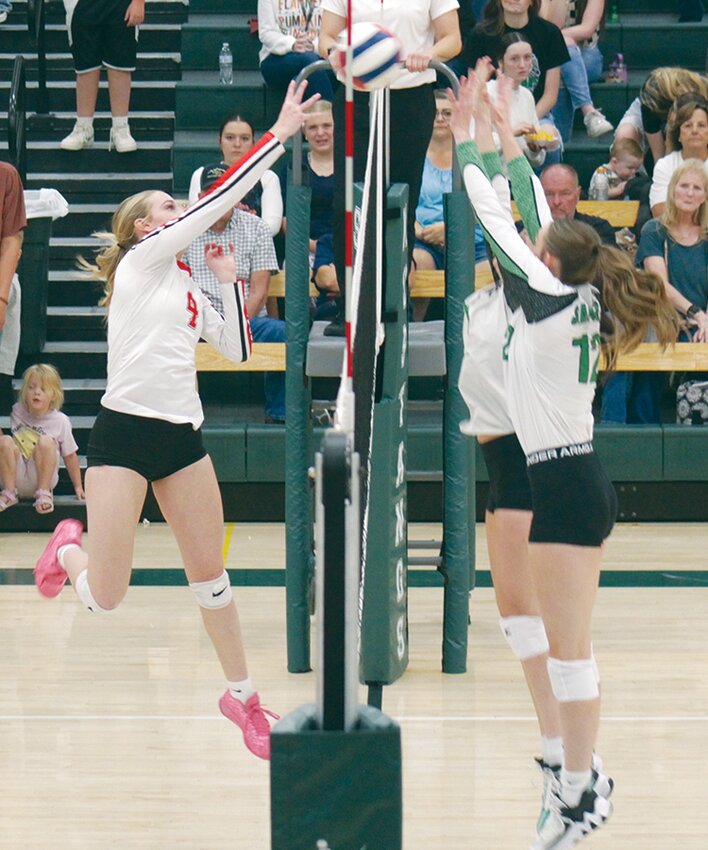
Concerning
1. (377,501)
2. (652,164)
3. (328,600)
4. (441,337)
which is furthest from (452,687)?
(652,164)

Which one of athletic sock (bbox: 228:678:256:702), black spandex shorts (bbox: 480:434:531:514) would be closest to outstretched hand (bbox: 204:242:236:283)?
black spandex shorts (bbox: 480:434:531:514)

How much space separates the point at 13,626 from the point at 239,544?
5.62 ft

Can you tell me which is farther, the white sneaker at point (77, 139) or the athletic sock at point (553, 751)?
the white sneaker at point (77, 139)

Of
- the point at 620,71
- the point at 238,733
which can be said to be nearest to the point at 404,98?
the point at 238,733

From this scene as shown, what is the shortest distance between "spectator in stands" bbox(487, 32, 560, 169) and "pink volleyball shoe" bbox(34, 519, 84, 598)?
4.68m

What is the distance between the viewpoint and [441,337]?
19.7ft

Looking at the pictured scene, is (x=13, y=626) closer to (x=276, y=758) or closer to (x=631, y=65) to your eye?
(x=276, y=758)

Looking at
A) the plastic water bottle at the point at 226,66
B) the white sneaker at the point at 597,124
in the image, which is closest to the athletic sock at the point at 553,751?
the white sneaker at the point at 597,124

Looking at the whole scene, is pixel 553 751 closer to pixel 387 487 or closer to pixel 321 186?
pixel 387 487

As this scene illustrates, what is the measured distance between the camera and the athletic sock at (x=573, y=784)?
392 centimetres

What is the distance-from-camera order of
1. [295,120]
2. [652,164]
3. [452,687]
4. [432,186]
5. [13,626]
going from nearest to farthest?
[295,120] < [452,687] < [13,626] < [432,186] < [652,164]

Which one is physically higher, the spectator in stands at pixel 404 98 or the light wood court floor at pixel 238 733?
the spectator in stands at pixel 404 98

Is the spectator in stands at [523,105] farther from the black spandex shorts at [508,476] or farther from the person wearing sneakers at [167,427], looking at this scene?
the black spandex shorts at [508,476]

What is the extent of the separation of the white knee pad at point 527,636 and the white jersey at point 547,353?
0.57 m
